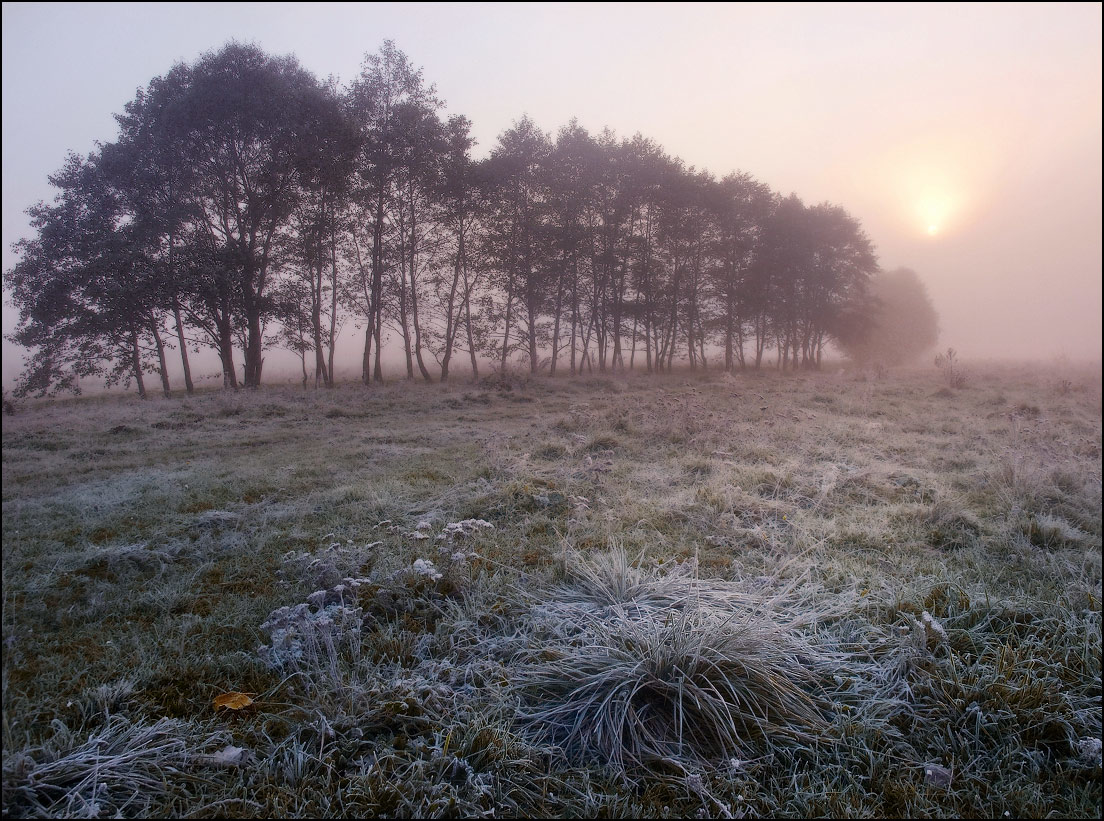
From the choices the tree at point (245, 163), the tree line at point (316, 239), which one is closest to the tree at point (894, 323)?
the tree line at point (316, 239)

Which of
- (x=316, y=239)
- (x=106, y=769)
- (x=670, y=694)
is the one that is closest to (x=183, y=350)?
(x=316, y=239)

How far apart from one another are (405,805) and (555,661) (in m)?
0.90

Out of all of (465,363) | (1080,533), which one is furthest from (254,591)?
(465,363)

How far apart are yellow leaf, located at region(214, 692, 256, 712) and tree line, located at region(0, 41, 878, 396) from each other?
1.51 metres

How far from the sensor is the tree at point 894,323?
6.38 m

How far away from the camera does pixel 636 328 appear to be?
45.1ft

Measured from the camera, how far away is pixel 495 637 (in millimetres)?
2598

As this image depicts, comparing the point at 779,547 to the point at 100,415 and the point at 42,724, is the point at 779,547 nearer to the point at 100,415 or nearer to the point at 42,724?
the point at 42,724

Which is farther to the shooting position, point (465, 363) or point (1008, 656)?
point (465, 363)

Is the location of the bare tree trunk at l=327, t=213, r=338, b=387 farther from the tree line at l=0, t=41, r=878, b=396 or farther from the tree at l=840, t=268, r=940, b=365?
the tree at l=840, t=268, r=940, b=365

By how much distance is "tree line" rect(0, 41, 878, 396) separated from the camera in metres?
2.23

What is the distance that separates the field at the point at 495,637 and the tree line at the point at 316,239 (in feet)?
1.41

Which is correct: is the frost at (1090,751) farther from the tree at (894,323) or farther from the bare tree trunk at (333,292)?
the tree at (894,323)

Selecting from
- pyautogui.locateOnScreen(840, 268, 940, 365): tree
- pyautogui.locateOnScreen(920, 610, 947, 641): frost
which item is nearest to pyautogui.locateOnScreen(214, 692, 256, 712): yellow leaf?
pyautogui.locateOnScreen(920, 610, 947, 641): frost
